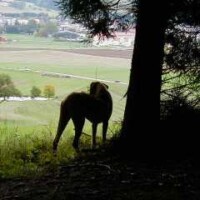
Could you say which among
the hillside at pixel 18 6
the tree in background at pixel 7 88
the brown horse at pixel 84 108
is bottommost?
the tree in background at pixel 7 88

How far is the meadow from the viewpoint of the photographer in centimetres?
862

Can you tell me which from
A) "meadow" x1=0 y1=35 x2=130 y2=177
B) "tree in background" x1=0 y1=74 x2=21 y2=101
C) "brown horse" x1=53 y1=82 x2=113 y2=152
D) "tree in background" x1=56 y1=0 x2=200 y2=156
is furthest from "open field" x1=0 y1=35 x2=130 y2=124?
"tree in background" x1=56 y1=0 x2=200 y2=156

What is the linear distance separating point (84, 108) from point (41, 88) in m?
11.3

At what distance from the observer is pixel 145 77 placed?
7828 mm

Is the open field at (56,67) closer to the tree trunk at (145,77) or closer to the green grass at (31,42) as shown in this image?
the green grass at (31,42)

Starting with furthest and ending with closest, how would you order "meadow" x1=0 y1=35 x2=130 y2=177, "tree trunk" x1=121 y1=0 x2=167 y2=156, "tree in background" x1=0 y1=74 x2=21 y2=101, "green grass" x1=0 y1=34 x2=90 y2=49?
"green grass" x1=0 y1=34 x2=90 y2=49
"tree in background" x1=0 y1=74 x2=21 y2=101
"meadow" x1=0 y1=35 x2=130 y2=177
"tree trunk" x1=121 y1=0 x2=167 y2=156

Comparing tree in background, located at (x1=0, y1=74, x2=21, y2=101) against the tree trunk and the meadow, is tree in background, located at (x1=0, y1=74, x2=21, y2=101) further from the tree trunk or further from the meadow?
Result: the tree trunk

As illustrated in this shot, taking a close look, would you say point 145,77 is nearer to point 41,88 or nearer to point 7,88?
point 7,88

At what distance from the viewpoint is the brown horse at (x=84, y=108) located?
28.4 feet

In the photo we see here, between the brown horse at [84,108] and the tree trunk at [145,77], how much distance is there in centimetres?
92

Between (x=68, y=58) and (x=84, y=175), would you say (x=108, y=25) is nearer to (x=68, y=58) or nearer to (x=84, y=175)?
(x=84, y=175)

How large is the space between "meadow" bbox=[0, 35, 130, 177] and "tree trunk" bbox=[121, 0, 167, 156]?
1.18m

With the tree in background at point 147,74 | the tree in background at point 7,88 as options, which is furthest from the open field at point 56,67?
the tree in background at point 147,74

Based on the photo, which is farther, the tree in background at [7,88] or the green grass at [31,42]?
the green grass at [31,42]
